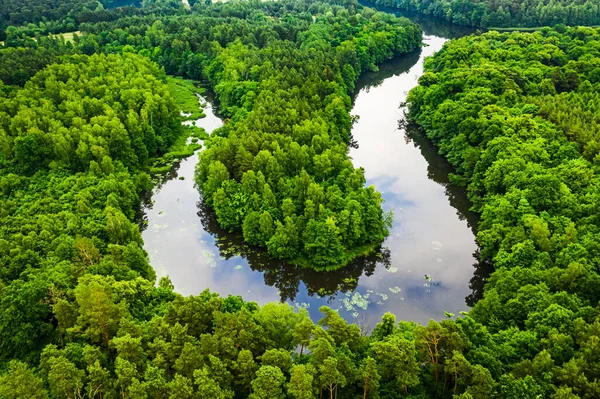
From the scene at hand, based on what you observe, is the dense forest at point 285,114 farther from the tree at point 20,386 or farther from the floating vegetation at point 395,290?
the tree at point 20,386

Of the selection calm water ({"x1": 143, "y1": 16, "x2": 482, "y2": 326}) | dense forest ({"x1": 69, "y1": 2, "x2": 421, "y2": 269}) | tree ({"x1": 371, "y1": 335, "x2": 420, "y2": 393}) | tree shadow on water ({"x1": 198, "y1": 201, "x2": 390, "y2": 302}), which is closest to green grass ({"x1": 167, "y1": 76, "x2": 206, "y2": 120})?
dense forest ({"x1": 69, "y1": 2, "x2": 421, "y2": 269})

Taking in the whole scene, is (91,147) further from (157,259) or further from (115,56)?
(115,56)

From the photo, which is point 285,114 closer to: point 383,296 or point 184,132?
point 184,132

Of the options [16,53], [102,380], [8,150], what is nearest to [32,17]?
[16,53]

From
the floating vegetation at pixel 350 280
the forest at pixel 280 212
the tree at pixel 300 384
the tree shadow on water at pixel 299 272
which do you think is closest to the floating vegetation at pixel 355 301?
the tree shadow on water at pixel 299 272

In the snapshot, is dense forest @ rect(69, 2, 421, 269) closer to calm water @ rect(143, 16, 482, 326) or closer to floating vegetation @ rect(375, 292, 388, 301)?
calm water @ rect(143, 16, 482, 326)
